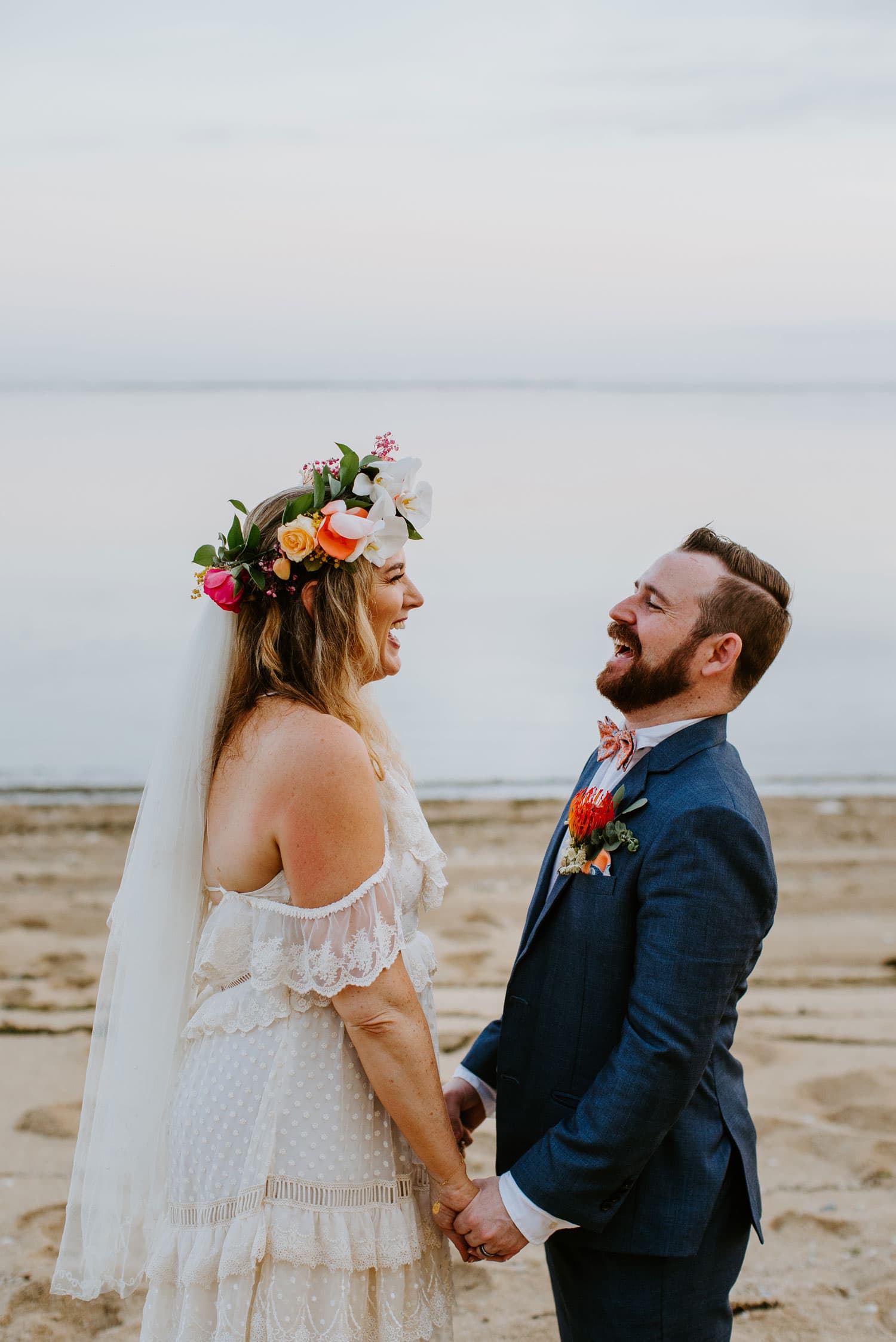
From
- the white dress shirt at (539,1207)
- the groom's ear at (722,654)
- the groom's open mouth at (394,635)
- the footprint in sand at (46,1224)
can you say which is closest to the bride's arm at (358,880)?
the white dress shirt at (539,1207)

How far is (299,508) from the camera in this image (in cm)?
253

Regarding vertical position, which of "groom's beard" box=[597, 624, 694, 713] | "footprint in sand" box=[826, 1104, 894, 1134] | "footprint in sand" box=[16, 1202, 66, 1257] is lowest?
"footprint in sand" box=[16, 1202, 66, 1257]

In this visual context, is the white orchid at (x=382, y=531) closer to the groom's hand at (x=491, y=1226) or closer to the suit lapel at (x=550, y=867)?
the suit lapel at (x=550, y=867)

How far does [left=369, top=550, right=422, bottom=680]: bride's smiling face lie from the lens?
2.62m

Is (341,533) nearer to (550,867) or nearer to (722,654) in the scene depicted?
(722,654)

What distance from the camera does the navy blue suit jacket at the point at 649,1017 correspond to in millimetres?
2316

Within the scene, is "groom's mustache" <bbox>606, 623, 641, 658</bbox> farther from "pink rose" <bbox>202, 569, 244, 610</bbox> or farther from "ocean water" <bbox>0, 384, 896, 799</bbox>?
"ocean water" <bbox>0, 384, 896, 799</bbox>

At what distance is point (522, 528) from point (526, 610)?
4.03 m

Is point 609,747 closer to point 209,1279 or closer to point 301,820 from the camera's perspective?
point 301,820

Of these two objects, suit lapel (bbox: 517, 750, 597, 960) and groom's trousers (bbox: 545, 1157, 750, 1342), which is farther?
suit lapel (bbox: 517, 750, 597, 960)

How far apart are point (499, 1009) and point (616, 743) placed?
3.33m

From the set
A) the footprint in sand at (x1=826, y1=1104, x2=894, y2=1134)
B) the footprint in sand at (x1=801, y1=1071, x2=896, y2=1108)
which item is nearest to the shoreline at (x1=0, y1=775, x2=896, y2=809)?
the footprint in sand at (x1=801, y1=1071, x2=896, y2=1108)

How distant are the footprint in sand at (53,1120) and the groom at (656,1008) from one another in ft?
8.75

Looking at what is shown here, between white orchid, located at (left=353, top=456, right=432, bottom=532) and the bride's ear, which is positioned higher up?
white orchid, located at (left=353, top=456, right=432, bottom=532)
